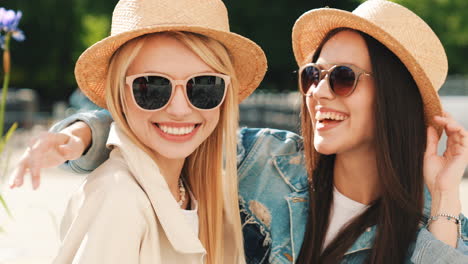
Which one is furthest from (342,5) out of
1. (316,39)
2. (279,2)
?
(316,39)

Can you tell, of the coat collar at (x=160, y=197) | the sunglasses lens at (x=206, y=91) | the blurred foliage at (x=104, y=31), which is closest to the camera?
the coat collar at (x=160, y=197)

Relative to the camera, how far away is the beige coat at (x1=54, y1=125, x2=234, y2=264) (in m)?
2.03

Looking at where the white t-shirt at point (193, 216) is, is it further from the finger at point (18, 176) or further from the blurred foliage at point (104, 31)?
the blurred foliage at point (104, 31)

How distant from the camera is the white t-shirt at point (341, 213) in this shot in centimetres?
284

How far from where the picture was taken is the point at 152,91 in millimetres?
2311

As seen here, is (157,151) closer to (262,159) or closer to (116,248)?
(116,248)

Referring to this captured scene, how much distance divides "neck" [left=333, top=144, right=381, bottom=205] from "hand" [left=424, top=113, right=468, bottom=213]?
256 mm

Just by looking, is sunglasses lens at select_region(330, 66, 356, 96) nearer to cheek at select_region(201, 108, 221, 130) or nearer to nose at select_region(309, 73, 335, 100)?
nose at select_region(309, 73, 335, 100)

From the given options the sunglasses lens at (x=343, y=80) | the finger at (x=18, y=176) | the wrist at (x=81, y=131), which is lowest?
the wrist at (x=81, y=131)

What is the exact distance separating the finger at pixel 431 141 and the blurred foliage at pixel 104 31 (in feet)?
67.4

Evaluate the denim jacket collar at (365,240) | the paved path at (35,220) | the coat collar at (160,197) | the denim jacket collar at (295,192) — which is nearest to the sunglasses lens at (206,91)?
the coat collar at (160,197)

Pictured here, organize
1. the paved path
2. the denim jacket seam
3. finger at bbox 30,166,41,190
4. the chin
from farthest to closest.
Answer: the paved path → the denim jacket seam → the chin → finger at bbox 30,166,41,190

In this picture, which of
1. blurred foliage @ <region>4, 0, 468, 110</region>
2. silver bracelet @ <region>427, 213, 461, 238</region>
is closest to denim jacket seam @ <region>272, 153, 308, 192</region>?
silver bracelet @ <region>427, 213, 461, 238</region>

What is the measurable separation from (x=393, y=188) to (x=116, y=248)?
1.24 meters
